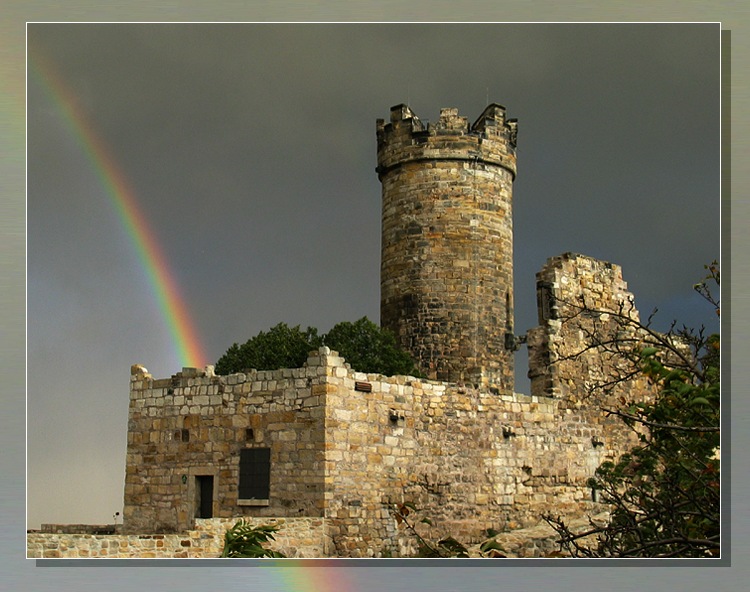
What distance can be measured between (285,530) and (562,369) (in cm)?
801

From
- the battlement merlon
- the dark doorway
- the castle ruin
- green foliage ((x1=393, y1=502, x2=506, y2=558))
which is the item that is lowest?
green foliage ((x1=393, y1=502, x2=506, y2=558))

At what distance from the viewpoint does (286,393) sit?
757 inches

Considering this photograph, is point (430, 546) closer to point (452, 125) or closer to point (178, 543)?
point (178, 543)

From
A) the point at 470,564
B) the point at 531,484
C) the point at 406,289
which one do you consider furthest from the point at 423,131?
the point at 470,564

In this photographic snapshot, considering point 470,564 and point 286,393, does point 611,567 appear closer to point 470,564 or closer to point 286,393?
point 470,564

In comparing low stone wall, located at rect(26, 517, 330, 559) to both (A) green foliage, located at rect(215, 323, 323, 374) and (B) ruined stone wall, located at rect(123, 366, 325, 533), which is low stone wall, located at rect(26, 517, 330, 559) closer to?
(B) ruined stone wall, located at rect(123, 366, 325, 533)

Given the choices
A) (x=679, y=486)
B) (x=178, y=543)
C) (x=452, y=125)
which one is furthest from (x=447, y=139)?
(x=679, y=486)

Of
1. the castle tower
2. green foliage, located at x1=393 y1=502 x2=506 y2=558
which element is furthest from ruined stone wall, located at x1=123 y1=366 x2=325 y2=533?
the castle tower

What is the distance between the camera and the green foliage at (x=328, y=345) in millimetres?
26109

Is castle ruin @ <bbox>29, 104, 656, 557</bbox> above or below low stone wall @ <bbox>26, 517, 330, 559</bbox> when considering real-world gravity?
above

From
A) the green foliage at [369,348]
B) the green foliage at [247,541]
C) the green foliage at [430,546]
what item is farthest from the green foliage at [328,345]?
the green foliage at [247,541]

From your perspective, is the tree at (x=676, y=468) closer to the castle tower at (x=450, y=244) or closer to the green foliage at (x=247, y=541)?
the green foliage at (x=247, y=541)

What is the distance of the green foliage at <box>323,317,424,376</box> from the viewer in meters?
26.0

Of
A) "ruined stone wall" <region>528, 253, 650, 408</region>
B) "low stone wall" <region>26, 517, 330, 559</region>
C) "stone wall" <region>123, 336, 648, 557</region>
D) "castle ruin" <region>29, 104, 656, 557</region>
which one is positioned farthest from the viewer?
"ruined stone wall" <region>528, 253, 650, 408</region>
